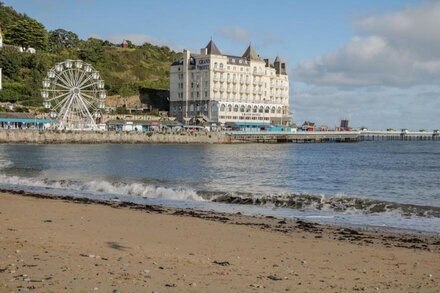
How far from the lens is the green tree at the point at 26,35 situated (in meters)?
118

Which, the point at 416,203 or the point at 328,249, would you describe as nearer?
the point at 328,249

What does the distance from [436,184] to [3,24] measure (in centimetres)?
12159

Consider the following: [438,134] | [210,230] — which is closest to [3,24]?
[438,134]

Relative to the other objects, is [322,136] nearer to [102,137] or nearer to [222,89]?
[222,89]

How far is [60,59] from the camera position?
115 metres

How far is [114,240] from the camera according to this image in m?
10.3

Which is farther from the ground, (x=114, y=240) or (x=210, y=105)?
(x=210, y=105)

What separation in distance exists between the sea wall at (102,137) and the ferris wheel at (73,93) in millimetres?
3482

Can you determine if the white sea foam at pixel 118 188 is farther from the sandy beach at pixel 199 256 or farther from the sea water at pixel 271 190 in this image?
the sandy beach at pixel 199 256

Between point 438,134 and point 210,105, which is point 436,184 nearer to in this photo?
point 210,105

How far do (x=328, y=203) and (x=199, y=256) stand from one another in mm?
11011

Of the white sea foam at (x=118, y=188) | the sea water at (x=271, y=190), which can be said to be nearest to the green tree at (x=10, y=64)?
the sea water at (x=271, y=190)

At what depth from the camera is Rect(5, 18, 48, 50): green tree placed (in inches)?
4641

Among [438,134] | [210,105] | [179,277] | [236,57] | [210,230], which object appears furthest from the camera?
[438,134]
